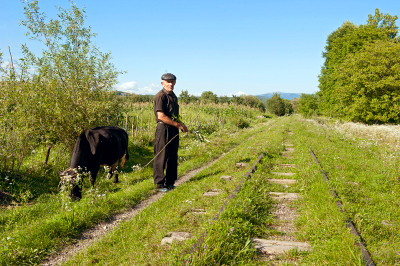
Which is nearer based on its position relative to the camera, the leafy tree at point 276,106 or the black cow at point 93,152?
the black cow at point 93,152

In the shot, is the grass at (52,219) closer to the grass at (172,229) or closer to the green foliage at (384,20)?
the grass at (172,229)

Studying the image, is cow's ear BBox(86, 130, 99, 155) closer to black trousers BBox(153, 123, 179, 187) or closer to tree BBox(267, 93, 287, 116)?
black trousers BBox(153, 123, 179, 187)

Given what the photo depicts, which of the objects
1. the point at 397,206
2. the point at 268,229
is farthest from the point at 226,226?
the point at 397,206

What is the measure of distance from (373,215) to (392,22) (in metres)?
41.6

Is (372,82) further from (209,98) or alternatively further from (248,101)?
(248,101)

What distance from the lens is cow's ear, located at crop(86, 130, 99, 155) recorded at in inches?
239

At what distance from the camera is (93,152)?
6.08m

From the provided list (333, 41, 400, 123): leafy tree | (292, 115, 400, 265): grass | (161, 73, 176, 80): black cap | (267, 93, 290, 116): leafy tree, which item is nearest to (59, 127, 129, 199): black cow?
(161, 73, 176, 80): black cap

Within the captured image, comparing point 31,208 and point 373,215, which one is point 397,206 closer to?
point 373,215

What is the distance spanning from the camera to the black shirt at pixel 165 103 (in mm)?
5801

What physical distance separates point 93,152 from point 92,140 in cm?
30

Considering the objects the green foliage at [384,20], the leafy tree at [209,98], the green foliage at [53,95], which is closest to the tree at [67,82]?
the green foliage at [53,95]

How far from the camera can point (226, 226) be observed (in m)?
3.29

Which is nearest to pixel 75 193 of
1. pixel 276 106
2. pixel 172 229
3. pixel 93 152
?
pixel 93 152
